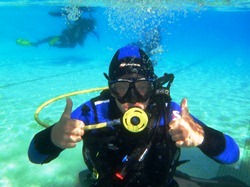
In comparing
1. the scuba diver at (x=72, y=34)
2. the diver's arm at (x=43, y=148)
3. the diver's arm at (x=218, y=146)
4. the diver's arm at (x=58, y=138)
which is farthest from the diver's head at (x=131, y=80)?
the scuba diver at (x=72, y=34)

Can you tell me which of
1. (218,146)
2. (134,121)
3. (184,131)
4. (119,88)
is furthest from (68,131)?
(218,146)

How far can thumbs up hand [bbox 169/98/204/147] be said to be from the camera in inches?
100.0

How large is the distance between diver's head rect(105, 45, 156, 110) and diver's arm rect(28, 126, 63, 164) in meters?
0.86

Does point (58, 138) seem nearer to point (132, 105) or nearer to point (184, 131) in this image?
point (132, 105)

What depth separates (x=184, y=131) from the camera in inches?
100

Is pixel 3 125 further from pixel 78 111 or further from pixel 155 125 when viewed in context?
pixel 155 125

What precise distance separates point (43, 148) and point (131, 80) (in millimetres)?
1248

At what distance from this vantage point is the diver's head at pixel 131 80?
9.92 feet

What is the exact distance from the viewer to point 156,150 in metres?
3.07

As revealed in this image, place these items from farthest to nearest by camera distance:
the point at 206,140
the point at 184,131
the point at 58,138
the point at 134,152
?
the point at 134,152
the point at 206,140
the point at 58,138
the point at 184,131

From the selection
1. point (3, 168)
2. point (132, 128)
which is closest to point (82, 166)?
point (3, 168)

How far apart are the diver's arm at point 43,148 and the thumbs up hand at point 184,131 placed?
4.38ft

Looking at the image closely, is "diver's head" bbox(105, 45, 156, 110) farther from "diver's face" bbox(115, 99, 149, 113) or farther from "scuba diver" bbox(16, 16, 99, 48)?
"scuba diver" bbox(16, 16, 99, 48)

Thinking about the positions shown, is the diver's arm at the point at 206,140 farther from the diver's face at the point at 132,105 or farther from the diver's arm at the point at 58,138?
the diver's arm at the point at 58,138
